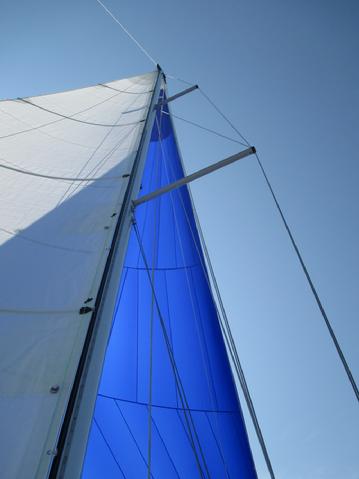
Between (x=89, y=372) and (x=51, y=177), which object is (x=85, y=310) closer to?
(x=89, y=372)

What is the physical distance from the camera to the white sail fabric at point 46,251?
1046 mm

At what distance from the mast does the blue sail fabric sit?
23cm

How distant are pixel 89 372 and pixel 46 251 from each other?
2.91 feet

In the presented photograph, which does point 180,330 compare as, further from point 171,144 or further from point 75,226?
point 171,144

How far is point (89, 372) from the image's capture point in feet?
3.78

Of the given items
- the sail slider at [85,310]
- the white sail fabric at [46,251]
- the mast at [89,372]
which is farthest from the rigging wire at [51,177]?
the sail slider at [85,310]

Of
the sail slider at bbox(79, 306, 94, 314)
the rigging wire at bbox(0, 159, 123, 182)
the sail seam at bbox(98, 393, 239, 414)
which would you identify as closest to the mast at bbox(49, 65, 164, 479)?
the sail slider at bbox(79, 306, 94, 314)

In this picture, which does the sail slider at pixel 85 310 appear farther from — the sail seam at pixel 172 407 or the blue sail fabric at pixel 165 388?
the sail seam at pixel 172 407

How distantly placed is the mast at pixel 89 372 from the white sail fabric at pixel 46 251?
27 millimetres

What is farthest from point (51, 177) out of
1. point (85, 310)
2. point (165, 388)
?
point (165, 388)

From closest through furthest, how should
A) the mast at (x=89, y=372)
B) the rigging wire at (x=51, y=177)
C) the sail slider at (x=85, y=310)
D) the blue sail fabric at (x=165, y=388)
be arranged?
the mast at (x=89, y=372) < the sail slider at (x=85, y=310) < the blue sail fabric at (x=165, y=388) < the rigging wire at (x=51, y=177)

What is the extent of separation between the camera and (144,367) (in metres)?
2.27

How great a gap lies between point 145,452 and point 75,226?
1420mm

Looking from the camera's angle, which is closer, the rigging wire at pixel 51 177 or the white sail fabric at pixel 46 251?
the white sail fabric at pixel 46 251
